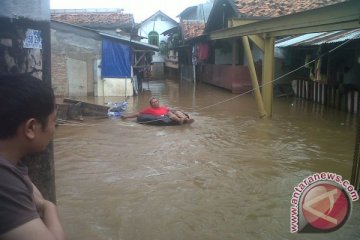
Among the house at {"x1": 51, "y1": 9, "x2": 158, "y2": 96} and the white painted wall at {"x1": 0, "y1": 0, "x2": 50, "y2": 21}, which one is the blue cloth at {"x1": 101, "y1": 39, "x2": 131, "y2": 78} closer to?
the house at {"x1": 51, "y1": 9, "x2": 158, "y2": 96}

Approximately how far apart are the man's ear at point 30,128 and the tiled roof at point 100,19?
2342 centimetres

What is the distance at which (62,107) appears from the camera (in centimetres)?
1098

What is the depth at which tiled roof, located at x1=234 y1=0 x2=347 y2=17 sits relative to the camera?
1709 centimetres

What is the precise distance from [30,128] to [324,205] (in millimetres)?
2043

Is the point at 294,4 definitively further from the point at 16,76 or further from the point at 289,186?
the point at 16,76

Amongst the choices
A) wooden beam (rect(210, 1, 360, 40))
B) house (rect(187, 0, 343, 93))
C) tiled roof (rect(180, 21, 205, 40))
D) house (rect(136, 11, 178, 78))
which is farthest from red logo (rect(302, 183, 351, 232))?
house (rect(136, 11, 178, 78))

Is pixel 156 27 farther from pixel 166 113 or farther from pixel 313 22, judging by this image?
pixel 313 22

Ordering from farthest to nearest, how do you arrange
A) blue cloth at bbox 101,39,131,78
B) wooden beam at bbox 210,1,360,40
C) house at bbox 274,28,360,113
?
blue cloth at bbox 101,39,131,78, house at bbox 274,28,360,113, wooden beam at bbox 210,1,360,40

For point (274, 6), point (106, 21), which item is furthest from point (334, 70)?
point (106, 21)

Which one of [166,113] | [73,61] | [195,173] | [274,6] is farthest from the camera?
[274,6]

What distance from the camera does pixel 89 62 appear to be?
17594 mm

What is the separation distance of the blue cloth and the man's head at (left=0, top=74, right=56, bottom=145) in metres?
16.6

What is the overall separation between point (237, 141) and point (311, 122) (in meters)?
3.31

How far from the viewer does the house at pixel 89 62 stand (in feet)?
56.4
